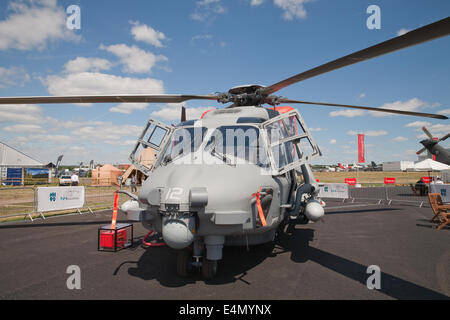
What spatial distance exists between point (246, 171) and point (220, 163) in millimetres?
457

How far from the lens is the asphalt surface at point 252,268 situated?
4141mm

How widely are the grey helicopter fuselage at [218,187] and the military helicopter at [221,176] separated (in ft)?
0.05

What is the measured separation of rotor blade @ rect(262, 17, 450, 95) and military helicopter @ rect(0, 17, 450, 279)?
10 mm

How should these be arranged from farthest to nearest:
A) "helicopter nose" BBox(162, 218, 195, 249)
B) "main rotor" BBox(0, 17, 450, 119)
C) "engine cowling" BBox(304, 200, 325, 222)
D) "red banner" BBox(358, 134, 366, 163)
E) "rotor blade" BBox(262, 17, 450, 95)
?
"red banner" BBox(358, 134, 366, 163) < "engine cowling" BBox(304, 200, 325, 222) < "helicopter nose" BBox(162, 218, 195, 249) < "main rotor" BBox(0, 17, 450, 119) < "rotor blade" BBox(262, 17, 450, 95)

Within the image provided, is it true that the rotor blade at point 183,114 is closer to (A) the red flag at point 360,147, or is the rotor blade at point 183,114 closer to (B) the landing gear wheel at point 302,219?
(B) the landing gear wheel at point 302,219

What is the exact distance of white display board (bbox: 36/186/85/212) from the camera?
11.4 metres

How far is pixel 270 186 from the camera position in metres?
4.57

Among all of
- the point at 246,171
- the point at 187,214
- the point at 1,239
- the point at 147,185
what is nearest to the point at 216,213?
the point at 187,214

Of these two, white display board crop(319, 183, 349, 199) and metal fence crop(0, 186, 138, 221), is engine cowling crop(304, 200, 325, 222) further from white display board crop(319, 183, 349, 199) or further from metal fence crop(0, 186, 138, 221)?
white display board crop(319, 183, 349, 199)

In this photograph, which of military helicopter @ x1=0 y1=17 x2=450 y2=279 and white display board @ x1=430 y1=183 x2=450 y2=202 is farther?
white display board @ x1=430 y1=183 x2=450 y2=202

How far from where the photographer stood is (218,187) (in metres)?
3.89
